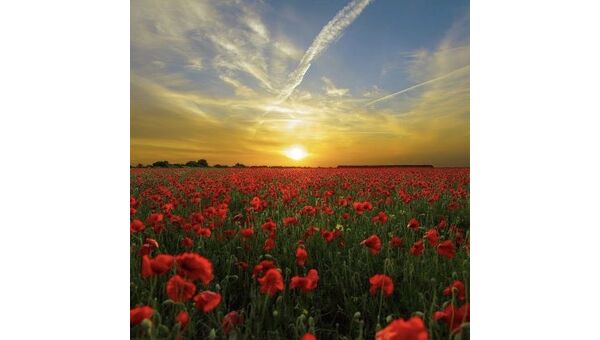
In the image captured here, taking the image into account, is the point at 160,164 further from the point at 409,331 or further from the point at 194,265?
the point at 409,331

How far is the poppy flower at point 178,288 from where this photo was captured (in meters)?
1.75

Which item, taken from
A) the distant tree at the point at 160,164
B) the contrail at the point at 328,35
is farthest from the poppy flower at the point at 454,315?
the distant tree at the point at 160,164

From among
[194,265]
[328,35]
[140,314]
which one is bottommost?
[140,314]

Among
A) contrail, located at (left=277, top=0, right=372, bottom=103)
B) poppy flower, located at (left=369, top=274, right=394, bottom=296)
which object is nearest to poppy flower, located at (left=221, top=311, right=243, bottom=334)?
poppy flower, located at (left=369, top=274, right=394, bottom=296)

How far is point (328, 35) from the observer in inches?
132

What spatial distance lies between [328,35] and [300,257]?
5.64 feet

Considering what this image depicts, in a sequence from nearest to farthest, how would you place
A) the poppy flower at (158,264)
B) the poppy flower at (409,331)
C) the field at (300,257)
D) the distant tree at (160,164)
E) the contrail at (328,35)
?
the poppy flower at (409,331), the poppy flower at (158,264), the field at (300,257), the contrail at (328,35), the distant tree at (160,164)

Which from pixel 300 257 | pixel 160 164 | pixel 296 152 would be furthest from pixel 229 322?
pixel 160 164

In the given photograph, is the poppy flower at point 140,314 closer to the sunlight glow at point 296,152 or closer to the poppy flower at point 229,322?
the poppy flower at point 229,322

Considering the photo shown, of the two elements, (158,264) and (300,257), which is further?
(300,257)

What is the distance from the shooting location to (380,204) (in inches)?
167

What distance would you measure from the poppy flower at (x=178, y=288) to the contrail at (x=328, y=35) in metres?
1.89

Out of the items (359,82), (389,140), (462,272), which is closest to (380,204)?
(389,140)
